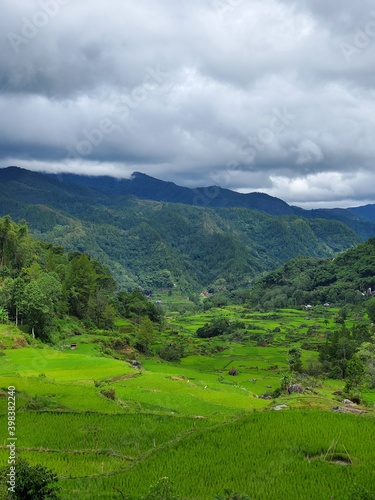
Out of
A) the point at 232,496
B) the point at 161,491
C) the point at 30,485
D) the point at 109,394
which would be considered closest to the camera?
the point at 161,491

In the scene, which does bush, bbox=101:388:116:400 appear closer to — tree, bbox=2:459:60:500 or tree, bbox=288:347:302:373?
tree, bbox=2:459:60:500

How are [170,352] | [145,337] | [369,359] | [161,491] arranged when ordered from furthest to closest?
[170,352], [145,337], [369,359], [161,491]

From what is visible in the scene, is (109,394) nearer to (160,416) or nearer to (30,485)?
(160,416)

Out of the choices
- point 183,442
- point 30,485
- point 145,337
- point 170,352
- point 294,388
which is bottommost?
point 170,352

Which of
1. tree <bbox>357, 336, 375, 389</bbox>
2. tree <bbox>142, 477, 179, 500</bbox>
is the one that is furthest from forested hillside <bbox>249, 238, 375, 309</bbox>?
tree <bbox>142, 477, 179, 500</bbox>

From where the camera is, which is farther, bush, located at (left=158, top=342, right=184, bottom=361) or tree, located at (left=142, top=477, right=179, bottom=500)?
bush, located at (left=158, top=342, right=184, bottom=361)

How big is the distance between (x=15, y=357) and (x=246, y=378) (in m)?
32.5

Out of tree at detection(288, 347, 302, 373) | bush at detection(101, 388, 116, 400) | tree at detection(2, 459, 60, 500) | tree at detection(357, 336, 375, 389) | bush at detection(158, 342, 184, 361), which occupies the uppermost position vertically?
tree at detection(2, 459, 60, 500)

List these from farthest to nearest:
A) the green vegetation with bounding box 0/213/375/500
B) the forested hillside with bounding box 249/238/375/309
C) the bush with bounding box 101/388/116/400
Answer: the forested hillside with bounding box 249/238/375/309
the bush with bounding box 101/388/116/400
the green vegetation with bounding box 0/213/375/500

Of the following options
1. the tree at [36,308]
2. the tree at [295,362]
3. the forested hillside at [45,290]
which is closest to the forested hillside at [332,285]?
the forested hillside at [45,290]

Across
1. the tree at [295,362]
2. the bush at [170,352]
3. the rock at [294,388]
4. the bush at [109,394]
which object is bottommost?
the bush at [170,352]

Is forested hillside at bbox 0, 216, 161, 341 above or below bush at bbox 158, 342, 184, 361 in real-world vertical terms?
above

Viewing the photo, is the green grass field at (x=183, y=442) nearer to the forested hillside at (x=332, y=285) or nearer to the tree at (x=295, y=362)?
the tree at (x=295, y=362)

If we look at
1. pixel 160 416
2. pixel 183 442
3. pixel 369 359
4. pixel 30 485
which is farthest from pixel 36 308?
pixel 30 485
